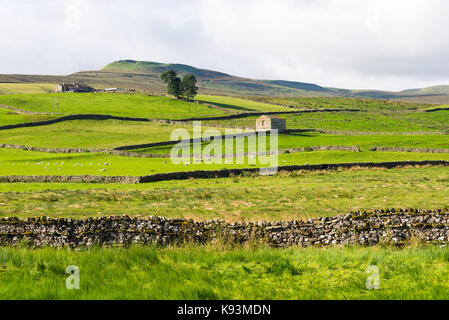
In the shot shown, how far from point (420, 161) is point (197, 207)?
3459 cm

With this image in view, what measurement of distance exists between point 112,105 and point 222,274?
118256mm

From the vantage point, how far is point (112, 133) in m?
81.7

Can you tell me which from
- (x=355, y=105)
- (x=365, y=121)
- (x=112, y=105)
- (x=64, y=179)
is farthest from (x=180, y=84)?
(x=64, y=179)

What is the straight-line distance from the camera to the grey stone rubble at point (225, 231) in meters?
15.5

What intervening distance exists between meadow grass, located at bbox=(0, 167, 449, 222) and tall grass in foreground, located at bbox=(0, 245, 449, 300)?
1035cm

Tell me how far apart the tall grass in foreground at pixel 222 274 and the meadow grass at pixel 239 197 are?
10.3 metres

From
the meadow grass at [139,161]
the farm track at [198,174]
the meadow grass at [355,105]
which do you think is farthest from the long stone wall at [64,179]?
the meadow grass at [355,105]

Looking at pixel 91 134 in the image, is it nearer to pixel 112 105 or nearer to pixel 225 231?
pixel 112 105

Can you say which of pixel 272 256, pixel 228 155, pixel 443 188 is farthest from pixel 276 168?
pixel 272 256

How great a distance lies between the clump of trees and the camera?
130 meters

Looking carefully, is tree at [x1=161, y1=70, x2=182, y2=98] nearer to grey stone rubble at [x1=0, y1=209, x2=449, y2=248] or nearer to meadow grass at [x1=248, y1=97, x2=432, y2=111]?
meadow grass at [x1=248, y1=97, x2=432, y2=111]

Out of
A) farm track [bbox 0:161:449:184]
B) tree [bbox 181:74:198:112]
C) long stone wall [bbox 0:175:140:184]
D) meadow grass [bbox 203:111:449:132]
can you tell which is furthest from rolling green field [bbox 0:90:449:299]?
tree [bbox 181:74:198:112]

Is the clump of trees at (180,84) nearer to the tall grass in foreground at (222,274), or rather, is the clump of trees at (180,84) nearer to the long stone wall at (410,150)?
the long stone wall at (410,150)

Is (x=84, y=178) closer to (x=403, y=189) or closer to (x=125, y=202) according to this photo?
(x=125, y=202)
